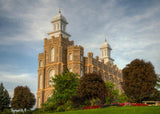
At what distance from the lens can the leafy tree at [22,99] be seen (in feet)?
120

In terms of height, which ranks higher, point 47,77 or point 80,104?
point 47,77

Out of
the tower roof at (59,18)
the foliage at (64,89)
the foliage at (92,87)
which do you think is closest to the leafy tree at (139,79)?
the foliage at (92,87)

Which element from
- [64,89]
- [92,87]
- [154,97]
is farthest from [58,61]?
[92,87]

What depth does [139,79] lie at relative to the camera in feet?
80.9

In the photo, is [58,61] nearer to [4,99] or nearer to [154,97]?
[4,99]

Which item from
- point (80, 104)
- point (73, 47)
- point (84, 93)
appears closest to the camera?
point (84, 93)

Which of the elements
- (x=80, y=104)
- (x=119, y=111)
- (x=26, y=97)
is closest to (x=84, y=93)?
(x=80, y=104)

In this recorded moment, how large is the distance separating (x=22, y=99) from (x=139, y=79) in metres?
20.7

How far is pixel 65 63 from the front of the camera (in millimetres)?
45625

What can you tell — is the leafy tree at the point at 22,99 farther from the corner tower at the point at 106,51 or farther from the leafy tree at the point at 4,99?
the corner tower at the point at 106,51

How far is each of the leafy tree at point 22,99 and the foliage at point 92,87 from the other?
620 inches

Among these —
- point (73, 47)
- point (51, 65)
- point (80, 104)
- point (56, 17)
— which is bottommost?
point (80, 104)

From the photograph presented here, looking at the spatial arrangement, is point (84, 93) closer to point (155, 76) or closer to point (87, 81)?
point (87, 81)

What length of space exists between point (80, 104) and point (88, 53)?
2209cm
